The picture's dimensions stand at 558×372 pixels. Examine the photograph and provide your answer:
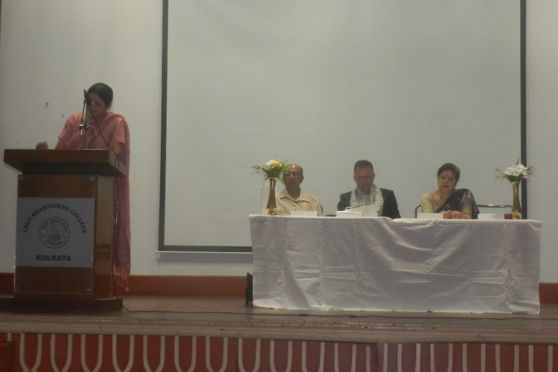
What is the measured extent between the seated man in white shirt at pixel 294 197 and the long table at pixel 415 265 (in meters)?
1.01

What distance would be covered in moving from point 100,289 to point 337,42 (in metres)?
3.16

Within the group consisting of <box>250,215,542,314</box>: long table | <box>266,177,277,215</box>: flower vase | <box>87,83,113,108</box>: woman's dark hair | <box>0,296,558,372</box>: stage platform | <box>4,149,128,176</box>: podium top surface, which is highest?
<box>87,83,113,108</box>: woman's dark hair

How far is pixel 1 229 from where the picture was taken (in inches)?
245

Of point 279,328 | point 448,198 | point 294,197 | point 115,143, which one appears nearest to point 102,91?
point 115,143

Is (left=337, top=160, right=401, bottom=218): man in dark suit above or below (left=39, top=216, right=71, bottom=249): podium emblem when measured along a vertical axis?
above

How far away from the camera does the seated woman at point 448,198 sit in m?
4.95

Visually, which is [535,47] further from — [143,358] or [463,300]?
[143,358]

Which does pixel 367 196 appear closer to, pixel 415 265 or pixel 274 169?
pixel 274 169

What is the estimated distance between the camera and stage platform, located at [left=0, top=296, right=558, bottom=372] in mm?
3268

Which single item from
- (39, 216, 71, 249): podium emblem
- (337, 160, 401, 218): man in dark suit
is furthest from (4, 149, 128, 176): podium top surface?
(337, 160, 401, 218): man in dark suit

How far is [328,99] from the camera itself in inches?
240

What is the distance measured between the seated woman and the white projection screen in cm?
77

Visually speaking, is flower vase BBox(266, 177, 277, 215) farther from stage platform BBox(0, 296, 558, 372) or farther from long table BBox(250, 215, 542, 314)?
stage platform BBox(0, 296, 558, 372)

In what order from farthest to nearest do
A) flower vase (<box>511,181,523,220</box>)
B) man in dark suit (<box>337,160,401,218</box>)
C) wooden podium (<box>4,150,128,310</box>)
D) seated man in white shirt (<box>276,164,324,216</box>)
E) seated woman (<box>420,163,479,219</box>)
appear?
seated man in white shirt (<box>276,164,324,216</box>) < man in dark suit (<box>337,160,401,218</box>) < seated woman (<box>420,163,479,219</box>) < flower vase (<box>511,181,523,220</box>) < wooden podium (<box>4,150,128,310</box>)
